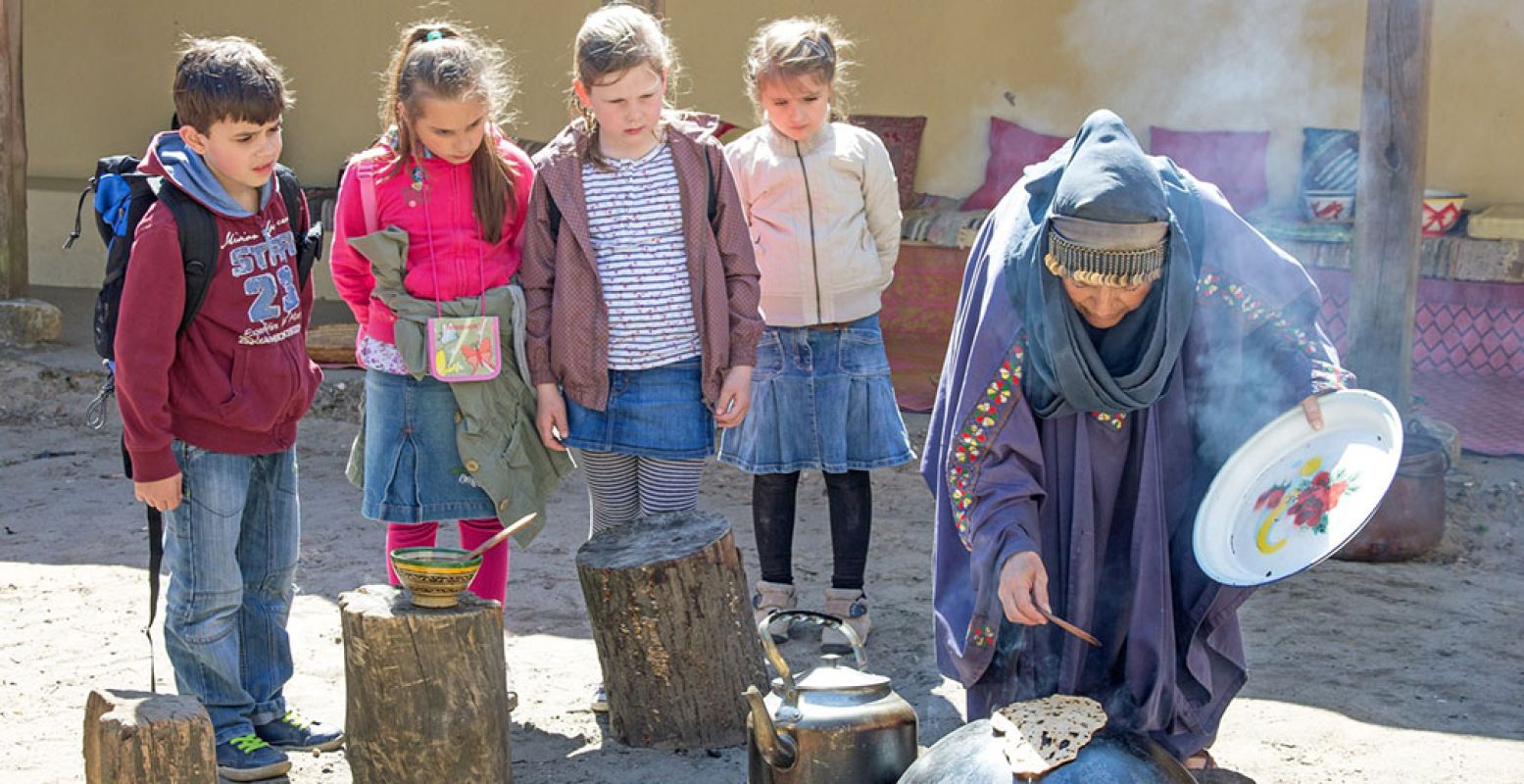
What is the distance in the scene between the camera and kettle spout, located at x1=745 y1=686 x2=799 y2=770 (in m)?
2.97

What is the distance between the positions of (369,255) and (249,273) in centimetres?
34

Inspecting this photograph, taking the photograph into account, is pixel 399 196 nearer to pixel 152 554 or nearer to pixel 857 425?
pixel 152 554

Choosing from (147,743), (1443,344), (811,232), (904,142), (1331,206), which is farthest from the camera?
(904,142)

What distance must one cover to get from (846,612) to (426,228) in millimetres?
1691

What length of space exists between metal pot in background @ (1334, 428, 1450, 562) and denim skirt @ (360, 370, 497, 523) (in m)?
3.25

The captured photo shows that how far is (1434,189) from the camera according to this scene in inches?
340

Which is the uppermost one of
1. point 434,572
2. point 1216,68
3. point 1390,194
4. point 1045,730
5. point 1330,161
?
point 1216,68

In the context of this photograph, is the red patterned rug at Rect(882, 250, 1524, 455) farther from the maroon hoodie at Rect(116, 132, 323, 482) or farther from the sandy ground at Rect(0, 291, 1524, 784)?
the maroon hoodie at Rect(116, 132, 323, 482)

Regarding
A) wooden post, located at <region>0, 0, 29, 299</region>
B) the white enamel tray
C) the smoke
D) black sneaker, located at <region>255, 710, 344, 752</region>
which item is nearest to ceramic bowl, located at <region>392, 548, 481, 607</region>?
black sneaker, located at <region>255, 710, 344, 752</region>

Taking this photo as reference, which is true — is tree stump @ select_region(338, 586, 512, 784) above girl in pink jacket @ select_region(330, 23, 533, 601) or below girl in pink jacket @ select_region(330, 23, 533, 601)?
below

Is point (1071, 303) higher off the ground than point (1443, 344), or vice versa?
point (1071, 303)

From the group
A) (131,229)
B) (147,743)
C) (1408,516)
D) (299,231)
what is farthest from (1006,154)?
(147,743)

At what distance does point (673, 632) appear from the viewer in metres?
3.89

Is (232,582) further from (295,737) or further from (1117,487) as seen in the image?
(1117,487)
